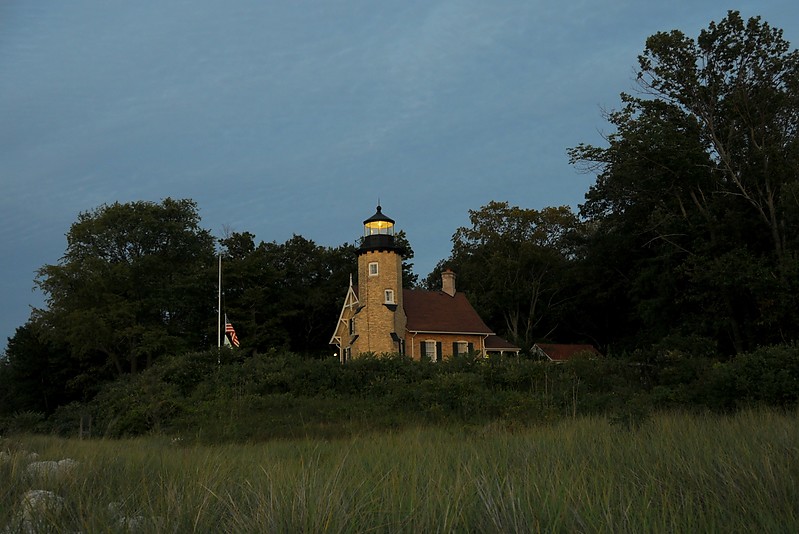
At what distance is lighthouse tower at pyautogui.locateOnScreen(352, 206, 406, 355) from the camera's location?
34.7 meters

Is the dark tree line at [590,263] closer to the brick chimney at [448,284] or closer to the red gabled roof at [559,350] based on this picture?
the red gabled roof at [559,350]

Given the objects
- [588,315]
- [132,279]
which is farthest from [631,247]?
[132,279]

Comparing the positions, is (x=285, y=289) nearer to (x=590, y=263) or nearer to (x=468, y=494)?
(x=590, y=263)

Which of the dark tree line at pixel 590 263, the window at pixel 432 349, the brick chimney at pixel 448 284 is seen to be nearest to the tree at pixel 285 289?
the dark tree line at pixel 590 263

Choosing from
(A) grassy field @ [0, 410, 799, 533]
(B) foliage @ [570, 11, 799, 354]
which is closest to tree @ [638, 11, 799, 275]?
(B) foliage @ [570, 11, 799, 354]

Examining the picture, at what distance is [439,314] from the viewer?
124 feet

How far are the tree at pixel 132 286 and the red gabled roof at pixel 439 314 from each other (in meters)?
13.7

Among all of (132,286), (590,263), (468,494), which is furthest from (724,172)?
(132,286)

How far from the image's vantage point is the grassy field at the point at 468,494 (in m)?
2.77

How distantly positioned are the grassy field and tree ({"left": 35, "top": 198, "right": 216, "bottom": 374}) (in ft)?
115

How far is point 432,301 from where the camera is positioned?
127 ft

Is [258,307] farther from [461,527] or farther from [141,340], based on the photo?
[461,527]

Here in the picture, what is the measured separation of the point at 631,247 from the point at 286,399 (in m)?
27.6

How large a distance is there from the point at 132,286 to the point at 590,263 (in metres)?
29.6
